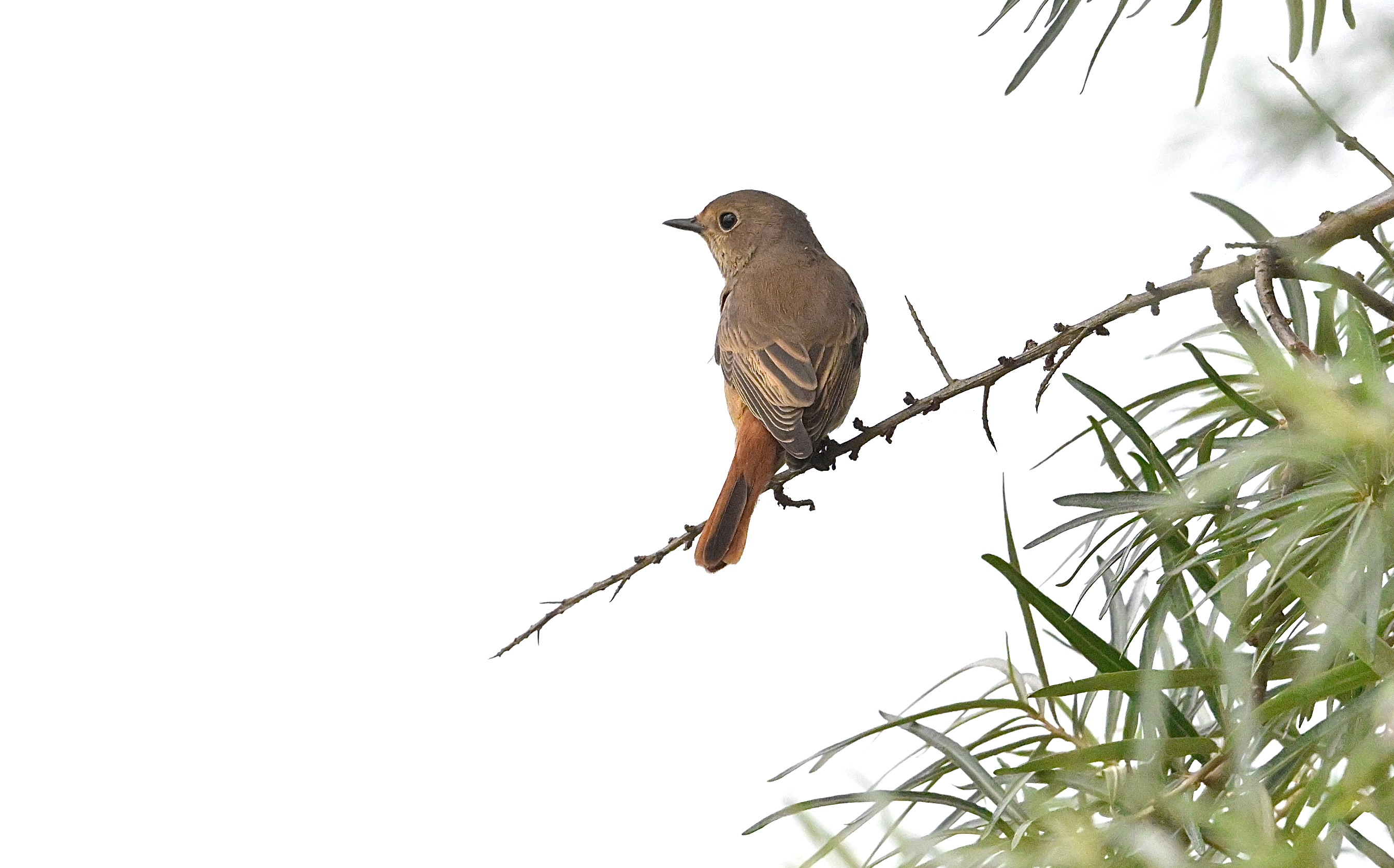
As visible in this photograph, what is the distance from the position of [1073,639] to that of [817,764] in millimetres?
401

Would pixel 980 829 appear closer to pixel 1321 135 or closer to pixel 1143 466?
pixel 1143 466

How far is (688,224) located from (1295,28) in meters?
4.09

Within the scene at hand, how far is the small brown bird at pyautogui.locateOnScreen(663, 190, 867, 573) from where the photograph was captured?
430 centimetres

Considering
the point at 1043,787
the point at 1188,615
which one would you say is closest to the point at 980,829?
the point at 1043,787

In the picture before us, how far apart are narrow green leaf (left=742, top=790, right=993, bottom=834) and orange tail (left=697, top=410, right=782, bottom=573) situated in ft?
6.12

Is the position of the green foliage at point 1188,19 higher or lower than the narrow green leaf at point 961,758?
higher

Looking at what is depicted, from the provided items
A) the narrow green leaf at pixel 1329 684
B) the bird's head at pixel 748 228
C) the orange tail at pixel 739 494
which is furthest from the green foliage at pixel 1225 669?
the bird's head at pixel 748 228

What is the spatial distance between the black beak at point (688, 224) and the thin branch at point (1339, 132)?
4455mm

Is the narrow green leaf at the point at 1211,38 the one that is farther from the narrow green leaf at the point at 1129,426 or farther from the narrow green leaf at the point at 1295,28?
the narrow green leaf at the point at 1129,426

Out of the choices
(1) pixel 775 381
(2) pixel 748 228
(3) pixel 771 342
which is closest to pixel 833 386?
(1) pixel 775 381

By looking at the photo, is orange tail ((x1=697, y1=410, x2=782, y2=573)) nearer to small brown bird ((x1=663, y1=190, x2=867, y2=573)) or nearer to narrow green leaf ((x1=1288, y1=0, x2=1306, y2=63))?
small brown bird ((x1=663, y1=190, x2=867, y2=573))

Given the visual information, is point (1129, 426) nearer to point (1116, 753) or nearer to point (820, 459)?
point (1116, 753)

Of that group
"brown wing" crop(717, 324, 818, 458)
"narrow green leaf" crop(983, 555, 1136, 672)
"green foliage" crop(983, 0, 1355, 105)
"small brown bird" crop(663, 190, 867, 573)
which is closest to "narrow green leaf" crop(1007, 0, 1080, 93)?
"green foliage" crop(983, 0, 1355, 105)

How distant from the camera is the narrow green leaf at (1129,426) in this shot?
219 cm
